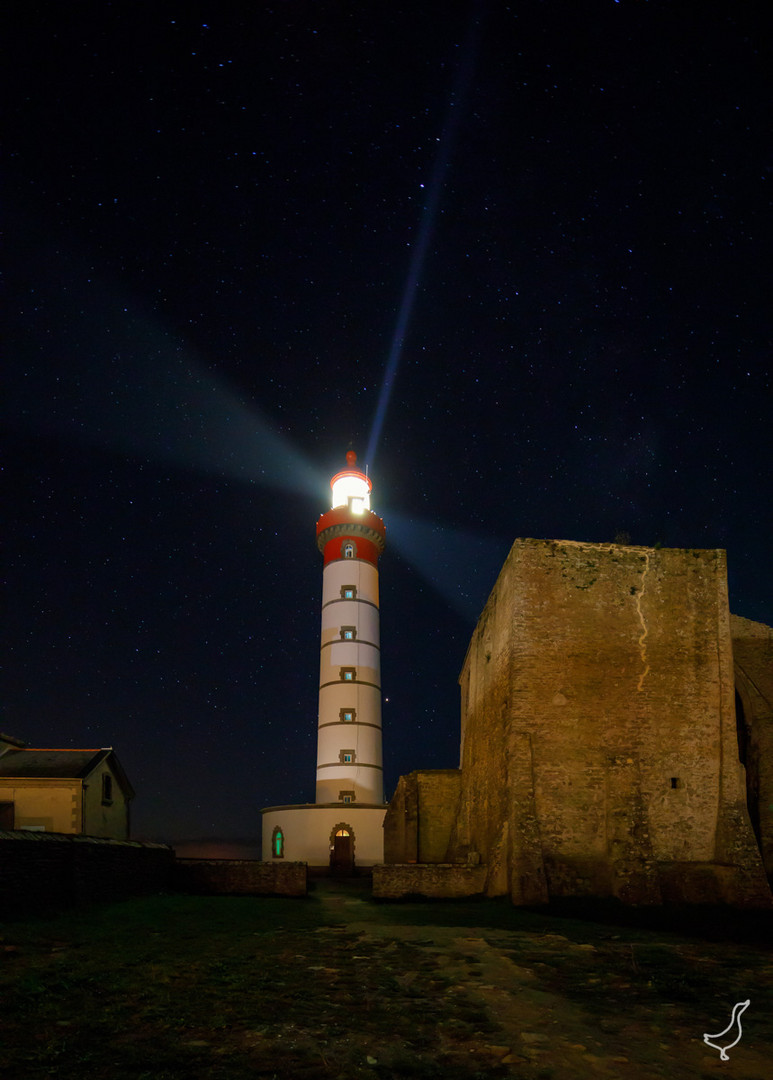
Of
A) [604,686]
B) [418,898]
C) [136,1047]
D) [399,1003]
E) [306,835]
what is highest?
[604,686]

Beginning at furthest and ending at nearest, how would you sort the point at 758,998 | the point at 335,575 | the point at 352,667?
the point at 335,575 → the point at 352,667 → the point at 758,998

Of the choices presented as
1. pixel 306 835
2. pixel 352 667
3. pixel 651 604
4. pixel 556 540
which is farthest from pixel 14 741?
pixel 651 604

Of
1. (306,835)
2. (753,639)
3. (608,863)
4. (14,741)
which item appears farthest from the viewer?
(306,835)

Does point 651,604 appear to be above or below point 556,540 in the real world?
below

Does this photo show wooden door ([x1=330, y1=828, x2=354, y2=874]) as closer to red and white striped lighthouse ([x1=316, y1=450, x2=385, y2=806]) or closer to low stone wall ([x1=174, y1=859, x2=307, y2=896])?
red and white striped lighthouse ([x1=316, y1=450, x2=385, y2=806])

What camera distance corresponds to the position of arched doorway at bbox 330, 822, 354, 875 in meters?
29.6

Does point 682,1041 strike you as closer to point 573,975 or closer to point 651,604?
point 573,975

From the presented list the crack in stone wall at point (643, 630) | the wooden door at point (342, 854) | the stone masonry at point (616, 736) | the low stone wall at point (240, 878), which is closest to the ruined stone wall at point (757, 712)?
the stone masonry at point (616, 736)

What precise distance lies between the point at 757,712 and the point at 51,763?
22.3m

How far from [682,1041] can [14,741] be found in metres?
24.3

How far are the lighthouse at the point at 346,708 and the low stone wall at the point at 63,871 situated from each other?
14129 mm

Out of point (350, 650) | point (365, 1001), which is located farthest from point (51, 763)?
point (365, 1001)

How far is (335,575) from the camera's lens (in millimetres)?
37188

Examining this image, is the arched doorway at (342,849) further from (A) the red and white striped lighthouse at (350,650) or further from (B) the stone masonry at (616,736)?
(B) the stone masonry at (616,736)
